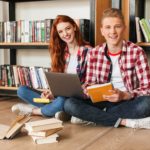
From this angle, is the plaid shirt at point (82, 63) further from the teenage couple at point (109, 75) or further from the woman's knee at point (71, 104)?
the woman's knee at point (71, 104)

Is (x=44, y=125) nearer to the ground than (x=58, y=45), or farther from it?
nearer to the ground

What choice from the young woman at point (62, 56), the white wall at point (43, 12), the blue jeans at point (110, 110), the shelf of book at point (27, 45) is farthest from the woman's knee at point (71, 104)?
the white wall at point (43, 12)

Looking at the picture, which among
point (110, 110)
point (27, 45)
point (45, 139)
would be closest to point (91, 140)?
point (45, 139)

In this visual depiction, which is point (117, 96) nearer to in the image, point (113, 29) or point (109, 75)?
point (109, 75)

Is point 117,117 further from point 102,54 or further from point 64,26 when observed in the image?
point 64,26

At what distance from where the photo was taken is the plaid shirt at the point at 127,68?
1837 millimetres

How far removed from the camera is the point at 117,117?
1.82 m

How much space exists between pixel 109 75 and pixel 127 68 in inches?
4.8

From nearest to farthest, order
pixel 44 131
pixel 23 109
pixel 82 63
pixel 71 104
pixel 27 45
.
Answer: pixel 44 131 < pixel 71 104 < pixel 82 63 < pixel 23 109 < pixel 27 45

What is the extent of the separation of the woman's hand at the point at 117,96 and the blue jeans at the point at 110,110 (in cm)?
4

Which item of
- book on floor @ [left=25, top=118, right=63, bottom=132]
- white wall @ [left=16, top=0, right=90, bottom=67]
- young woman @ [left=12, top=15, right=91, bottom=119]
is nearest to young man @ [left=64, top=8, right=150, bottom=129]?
young woman @ [left=12, top=15, right=91, bottom=119]

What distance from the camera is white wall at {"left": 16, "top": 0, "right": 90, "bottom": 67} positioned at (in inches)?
109

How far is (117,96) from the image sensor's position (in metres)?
1.72

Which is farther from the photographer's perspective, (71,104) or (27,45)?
(27,45)
